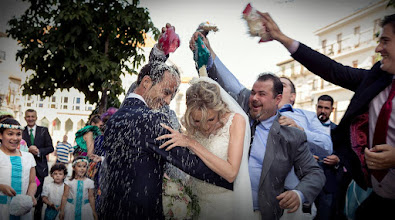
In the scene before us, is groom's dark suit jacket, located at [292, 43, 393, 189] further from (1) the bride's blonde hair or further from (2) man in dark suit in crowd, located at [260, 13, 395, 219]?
(1) the bride's blonde hair

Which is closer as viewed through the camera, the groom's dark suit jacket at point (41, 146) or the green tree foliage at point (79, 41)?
the groom's dark suit jacket at point (41, 146)

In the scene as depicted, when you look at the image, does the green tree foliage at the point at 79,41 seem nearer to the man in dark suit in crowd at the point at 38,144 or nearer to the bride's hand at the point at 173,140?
the man in dark suit in crowd at the point at 38,144

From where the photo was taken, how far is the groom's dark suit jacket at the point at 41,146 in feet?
23.0

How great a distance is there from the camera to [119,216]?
2.42 m

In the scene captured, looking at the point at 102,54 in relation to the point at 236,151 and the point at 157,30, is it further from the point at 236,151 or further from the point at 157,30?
the point at 236,151

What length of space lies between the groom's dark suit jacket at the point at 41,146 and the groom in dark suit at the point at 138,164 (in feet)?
16.9

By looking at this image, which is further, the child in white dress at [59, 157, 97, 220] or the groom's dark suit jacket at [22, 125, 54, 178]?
the groom's dark suit jacket at [22, 125, 54, 178]

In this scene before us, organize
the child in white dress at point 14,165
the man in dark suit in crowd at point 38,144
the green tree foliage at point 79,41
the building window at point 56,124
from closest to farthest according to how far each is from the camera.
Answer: the child in white dress at point 14,165
the man in dark suit in crowd at point 38,144
the green tree foliage at point 79,41
the building window at point 56,124

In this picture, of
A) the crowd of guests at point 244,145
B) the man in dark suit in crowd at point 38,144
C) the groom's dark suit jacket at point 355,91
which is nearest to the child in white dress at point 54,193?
the man in dark suit in crowd at point 38,144

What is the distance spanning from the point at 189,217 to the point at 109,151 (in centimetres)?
80

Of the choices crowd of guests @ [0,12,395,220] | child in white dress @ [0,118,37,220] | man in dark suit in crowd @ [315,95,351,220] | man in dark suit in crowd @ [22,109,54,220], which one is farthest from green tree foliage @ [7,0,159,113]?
man in dark suit in crowd @ [315,95,351,220]

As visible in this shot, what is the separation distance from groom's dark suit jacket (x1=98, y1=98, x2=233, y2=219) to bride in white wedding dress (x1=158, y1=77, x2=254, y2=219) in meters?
0.38

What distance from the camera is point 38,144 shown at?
289 inches

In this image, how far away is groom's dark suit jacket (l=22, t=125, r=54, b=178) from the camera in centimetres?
702
